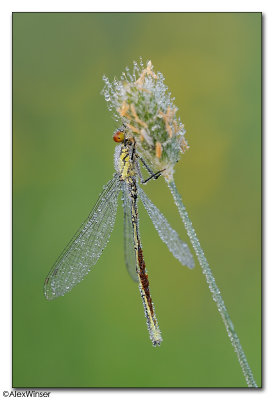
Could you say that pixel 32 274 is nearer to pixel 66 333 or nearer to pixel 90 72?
pixel 66 333

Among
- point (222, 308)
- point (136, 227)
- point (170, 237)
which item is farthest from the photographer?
point (136, 227)

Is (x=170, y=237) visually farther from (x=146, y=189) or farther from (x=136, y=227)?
(x=146, y=189)

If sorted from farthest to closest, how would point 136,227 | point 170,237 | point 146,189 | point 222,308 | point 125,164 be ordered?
point 146,189, point 136,227, point 125,164, point 170,237, point 222,308

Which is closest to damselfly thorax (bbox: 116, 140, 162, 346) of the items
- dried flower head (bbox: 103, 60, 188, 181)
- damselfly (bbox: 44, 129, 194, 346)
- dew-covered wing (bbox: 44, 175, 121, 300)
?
damselfly (bbox: 44, 129, 194, 346)

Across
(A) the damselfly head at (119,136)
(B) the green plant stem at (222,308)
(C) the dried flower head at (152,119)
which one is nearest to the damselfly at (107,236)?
(A) the damselfly head at (119,136)

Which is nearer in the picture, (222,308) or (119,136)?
(222,308)

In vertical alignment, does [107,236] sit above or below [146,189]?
below

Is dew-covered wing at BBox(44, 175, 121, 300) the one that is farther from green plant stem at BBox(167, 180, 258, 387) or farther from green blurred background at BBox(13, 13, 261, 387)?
green plant stem at BBox(167, 180, 258, 387)

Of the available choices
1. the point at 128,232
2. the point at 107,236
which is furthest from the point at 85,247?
the point at 128,232
